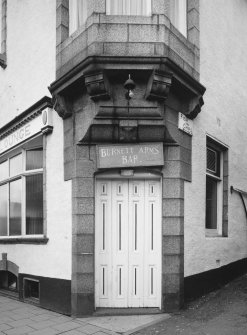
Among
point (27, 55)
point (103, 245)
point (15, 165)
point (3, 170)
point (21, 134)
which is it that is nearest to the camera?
point (103, 245)

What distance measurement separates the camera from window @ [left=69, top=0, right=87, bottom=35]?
6.84 meters

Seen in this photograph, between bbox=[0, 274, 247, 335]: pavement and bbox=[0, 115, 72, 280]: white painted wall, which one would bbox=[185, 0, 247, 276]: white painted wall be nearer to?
bbox=[0, 274, 247, 335]: pavement

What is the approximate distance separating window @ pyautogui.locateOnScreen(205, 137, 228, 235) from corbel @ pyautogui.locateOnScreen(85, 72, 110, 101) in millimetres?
3133

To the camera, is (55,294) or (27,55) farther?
(27,55)

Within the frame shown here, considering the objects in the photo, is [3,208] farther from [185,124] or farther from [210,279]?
[210,279]

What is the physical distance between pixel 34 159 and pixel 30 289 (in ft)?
9.70

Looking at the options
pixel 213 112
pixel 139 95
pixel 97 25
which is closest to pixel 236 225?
pixel 213 112

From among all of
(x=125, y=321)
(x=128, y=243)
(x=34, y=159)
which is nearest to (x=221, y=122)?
(x=128, y=243)

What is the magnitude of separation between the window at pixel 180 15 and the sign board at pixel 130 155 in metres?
2.75

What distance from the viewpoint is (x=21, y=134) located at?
795 centimetres

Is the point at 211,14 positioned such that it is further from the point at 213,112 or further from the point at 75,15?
the point at 75,15

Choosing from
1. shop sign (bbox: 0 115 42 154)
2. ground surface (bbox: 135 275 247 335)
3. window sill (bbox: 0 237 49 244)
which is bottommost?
ground surface (bbox: 135 275 247 335)

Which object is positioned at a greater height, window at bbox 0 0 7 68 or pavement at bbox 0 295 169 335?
window at bbox 0 0 7 68

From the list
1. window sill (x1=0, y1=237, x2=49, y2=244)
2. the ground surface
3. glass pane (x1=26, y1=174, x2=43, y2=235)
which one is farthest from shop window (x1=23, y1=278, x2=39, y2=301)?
the ground surface
